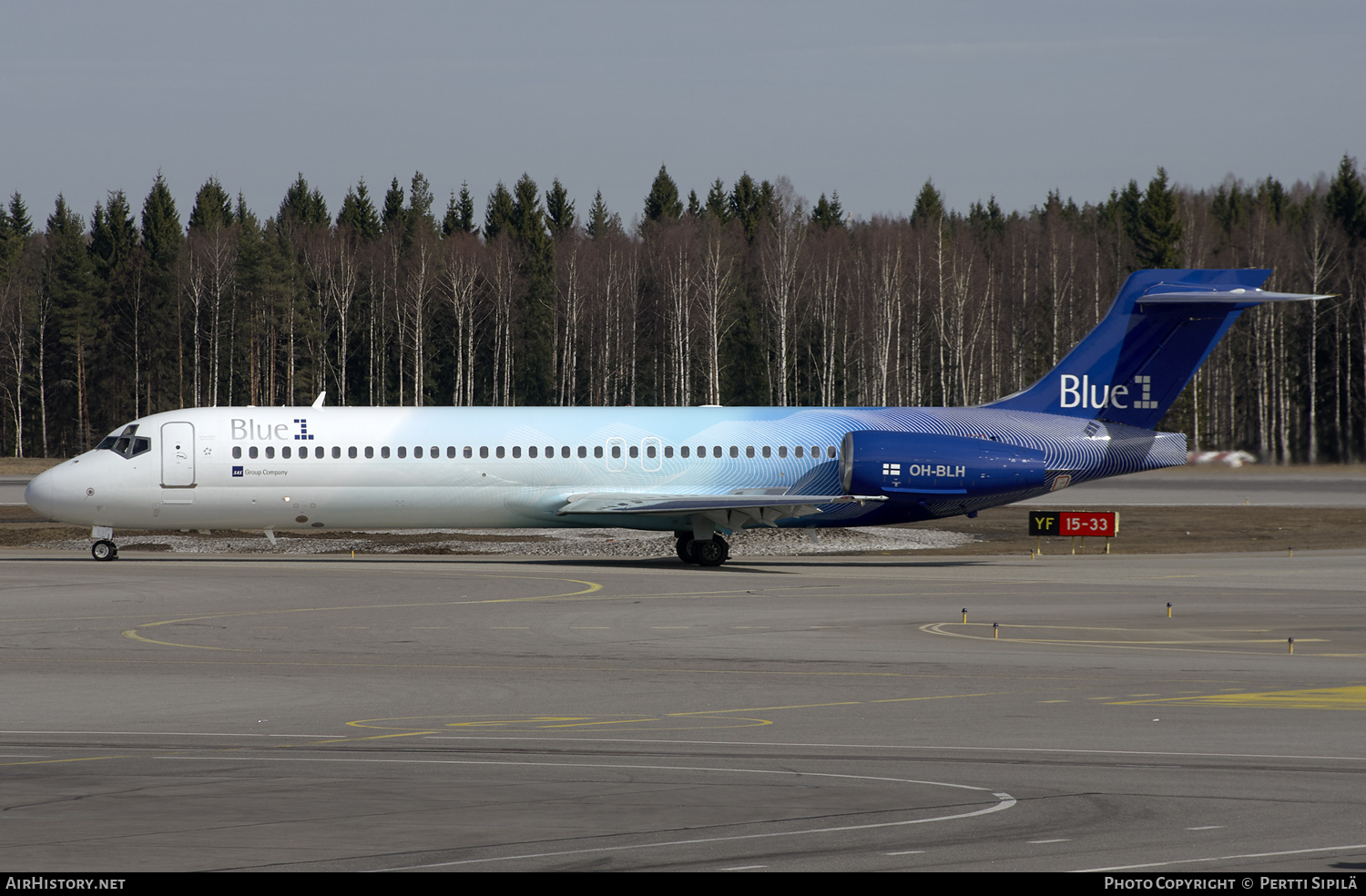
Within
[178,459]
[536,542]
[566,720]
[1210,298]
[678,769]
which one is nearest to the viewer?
[678,769]

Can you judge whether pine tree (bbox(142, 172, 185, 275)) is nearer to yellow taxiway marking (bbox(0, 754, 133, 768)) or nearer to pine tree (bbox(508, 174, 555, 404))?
pine tree (bbox(508, 174, 555, 404))

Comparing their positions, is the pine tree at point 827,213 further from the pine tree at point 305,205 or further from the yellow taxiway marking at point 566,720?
the yellow taxiway marking at point 566,720

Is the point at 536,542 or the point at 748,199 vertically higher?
the point at 748,199

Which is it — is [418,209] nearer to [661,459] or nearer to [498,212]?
[498,212]

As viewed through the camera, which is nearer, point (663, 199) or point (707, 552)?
point (707, 552)

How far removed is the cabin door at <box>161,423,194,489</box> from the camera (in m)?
33.6

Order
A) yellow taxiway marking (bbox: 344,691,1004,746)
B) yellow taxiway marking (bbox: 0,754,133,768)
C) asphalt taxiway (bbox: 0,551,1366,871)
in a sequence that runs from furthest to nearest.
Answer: yellow taxiway marking (bbox: 344,691,1004,746) < yellow taxiway marking (bbox: 0,754,133,768) < asphalt taxiway (bbox: 0,551,1366,871)

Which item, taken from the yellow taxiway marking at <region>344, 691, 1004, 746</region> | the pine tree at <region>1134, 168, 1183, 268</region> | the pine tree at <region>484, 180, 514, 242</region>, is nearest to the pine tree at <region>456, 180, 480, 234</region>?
the pine tree at <region>484, 180, 514, 242</region>

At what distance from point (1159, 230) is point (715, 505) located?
73239 millimetres

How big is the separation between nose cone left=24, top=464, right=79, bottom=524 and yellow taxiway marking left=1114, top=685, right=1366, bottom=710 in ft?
85.9

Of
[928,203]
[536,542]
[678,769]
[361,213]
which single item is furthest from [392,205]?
[678,769]

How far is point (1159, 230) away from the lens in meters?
97.1
